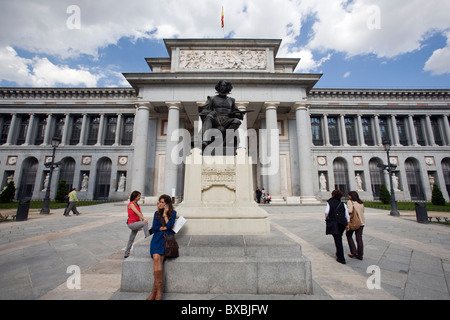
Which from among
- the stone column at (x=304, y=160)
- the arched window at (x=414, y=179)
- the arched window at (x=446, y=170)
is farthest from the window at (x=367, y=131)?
the stone column at (x=304, y=160)

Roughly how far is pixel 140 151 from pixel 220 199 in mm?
18024

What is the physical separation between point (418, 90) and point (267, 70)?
26.1 meters

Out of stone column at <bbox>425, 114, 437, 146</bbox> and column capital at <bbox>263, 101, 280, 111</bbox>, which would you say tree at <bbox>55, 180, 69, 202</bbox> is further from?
stone column at <bbox>425, 114, 437, 146</bbox>

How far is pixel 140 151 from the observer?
19.7 meters

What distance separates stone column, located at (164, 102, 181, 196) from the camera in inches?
731

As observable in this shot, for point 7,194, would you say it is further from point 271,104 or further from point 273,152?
point 271,104

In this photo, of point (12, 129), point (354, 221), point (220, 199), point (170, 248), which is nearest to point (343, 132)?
point (354, 221)

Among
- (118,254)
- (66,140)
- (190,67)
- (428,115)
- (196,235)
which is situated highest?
(190,67)

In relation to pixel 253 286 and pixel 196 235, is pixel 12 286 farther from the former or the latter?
pixel 253 286

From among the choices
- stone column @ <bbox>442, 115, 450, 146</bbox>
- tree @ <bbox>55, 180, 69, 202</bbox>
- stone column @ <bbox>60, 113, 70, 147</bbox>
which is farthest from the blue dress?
stone column @ <bbox>442, 115, 450, 146</bbox>

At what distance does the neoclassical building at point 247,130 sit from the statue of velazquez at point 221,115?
16420mm

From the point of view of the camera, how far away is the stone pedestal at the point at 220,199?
3609mm
